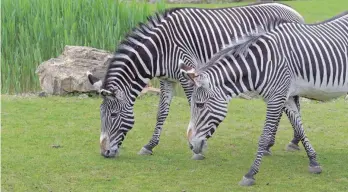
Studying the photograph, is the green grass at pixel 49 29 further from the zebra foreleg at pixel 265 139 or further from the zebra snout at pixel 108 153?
the zebra foreleg at pixel 265 139

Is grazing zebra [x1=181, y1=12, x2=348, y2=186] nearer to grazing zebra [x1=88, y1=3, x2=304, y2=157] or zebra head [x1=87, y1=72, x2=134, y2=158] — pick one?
grazing zebra [x1=88, y1=3, x2=304, y2=157]

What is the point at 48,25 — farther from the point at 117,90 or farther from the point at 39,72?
the point at 117,90

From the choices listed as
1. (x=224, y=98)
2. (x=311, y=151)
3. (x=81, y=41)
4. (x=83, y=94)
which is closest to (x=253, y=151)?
(x=311, y=151)

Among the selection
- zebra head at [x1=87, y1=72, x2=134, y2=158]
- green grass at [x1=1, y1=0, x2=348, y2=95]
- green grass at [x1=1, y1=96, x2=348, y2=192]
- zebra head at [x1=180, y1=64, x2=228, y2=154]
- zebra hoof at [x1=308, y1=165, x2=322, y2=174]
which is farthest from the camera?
green grass at [x1=1, y1=0, x2=348, y2=95]

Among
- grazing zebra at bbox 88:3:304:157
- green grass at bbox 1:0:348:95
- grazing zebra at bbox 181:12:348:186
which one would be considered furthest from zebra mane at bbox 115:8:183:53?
green grass at bbox 1:0:348:95

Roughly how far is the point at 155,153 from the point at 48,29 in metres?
4.02

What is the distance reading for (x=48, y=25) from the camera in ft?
36.6

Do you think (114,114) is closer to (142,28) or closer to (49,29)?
(142,28)

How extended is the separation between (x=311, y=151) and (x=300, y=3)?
41.1ft

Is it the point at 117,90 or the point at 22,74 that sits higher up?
the point at 117,90

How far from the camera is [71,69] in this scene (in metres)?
10.6

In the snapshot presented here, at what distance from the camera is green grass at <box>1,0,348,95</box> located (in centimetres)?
1104

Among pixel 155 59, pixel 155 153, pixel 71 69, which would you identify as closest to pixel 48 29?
pixel 71 69

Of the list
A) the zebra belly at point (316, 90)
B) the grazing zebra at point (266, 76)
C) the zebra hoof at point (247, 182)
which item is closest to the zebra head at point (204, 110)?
the grazing zebra at point (266, 76)
